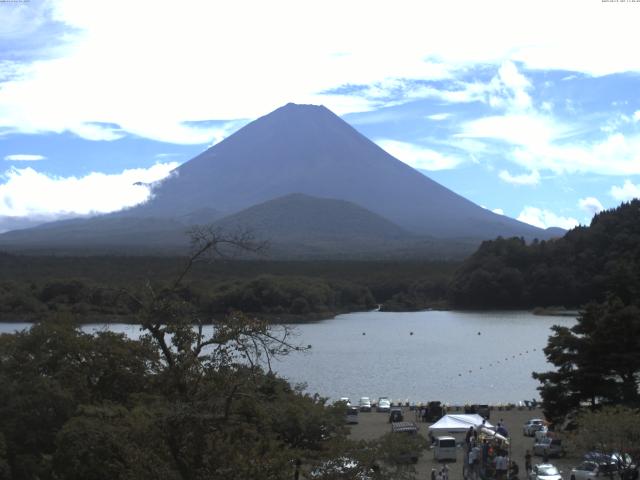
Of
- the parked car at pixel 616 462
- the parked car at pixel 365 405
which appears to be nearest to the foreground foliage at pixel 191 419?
the parked car at pixel 616 462

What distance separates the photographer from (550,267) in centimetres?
5316

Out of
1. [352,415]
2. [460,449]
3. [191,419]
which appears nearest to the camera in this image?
[191,419]

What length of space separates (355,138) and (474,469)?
5655 inches

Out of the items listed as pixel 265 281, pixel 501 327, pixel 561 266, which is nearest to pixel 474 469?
pixel 501 327

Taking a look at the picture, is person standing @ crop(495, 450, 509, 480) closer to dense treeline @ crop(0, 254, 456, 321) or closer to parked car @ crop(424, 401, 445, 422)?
parked car @ crop(424, 401, 445, 422)

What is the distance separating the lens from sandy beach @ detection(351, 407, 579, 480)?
1216cm

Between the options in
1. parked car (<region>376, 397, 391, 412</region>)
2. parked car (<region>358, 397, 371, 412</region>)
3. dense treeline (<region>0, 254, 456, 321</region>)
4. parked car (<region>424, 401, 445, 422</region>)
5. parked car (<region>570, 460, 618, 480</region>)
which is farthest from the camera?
dense treeline (<region>0, 254, 456, 321</region>)

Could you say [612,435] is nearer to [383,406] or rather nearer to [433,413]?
[433,413]

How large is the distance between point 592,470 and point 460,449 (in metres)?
4.19

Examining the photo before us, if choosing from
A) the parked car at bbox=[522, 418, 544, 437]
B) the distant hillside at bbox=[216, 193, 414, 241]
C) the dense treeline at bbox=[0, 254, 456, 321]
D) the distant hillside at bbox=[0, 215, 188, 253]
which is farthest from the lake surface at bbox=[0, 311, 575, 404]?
the distant hillside at bbox=[216, 193, 414, 241]

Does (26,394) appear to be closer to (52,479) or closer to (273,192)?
(52,479)

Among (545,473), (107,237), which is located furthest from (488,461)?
(107,237)

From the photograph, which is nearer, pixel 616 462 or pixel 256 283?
pixel 616 462

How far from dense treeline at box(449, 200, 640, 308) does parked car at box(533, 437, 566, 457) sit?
36.8m
